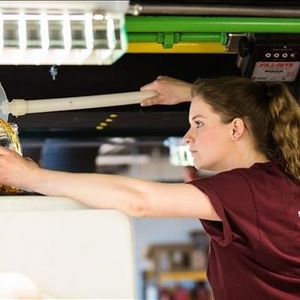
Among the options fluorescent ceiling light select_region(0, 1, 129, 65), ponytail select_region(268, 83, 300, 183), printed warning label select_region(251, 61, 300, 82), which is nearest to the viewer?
fluorescent ceiling light select_region(0, 1, 129, 65)

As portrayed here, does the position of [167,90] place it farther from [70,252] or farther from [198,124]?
[70,252]

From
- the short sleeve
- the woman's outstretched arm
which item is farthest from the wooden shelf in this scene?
the woman's outstretched arm

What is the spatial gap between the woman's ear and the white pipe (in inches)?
10.7

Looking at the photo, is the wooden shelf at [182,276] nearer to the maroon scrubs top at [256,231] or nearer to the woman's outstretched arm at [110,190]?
the maroon scrubs top at [256,231]

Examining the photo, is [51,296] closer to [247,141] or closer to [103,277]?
[103,277]

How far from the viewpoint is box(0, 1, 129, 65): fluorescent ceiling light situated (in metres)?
1.14

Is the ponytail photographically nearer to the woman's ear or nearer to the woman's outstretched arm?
the woman's ear

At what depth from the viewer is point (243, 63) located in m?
1.70

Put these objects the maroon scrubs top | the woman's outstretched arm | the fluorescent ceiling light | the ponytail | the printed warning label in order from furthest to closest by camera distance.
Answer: the printed warning label
the ponytail
the maroon scrubs top
the woman's outstretched arm
the fluorescent ceiling light

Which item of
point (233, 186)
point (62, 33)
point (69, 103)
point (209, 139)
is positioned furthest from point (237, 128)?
point (62, 33)

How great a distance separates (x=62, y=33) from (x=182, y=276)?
4.23 meters

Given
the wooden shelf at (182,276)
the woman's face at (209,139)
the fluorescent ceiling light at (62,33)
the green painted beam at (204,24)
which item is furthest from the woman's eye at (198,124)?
the wooden shelf at (182,276)

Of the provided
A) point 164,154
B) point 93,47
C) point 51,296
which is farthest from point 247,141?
point 164,154

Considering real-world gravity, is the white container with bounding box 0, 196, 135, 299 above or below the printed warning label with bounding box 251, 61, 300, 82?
below
